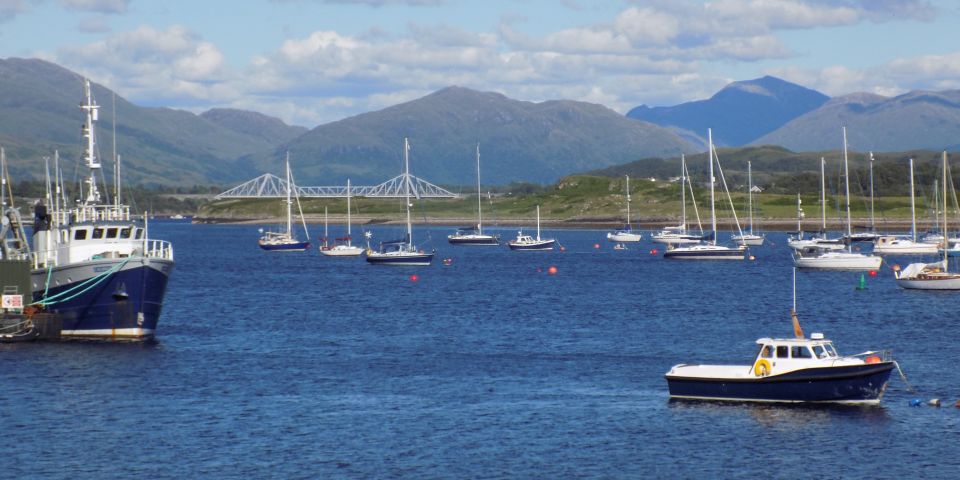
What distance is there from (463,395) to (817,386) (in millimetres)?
15273

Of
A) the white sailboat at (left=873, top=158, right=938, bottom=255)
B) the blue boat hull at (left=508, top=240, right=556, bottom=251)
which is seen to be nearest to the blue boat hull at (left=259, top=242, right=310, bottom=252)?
the blue boat hull at (left=508, top=240, right=556, bottom=251)

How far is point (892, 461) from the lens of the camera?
4403 cm

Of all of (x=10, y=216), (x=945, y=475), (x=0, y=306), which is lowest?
(x=945, y=475)

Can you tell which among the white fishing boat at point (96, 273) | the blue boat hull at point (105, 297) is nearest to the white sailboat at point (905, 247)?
the white fishing boat at point (96, 273)

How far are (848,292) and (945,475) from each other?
71.3 m

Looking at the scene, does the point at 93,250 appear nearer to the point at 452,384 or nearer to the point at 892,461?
the point at 452,384

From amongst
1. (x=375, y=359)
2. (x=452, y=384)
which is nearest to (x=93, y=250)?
(x=375, y=359)

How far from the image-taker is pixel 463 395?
188 ft

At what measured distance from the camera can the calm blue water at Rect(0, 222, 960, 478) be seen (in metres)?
44.6

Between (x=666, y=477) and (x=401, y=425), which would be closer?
(x=666, y=477)

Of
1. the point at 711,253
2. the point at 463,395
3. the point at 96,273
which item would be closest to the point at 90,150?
the point at 96,273

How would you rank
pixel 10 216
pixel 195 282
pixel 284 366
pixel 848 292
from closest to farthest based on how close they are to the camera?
pixel 284 366 < pixel 10 216 < pixel 848 292 < pixel 195 282

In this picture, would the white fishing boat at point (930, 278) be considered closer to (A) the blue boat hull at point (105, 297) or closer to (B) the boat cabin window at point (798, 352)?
(B) the boat cabin window at point (798, 352)

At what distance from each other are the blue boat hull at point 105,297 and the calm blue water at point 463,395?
1.50 meters
